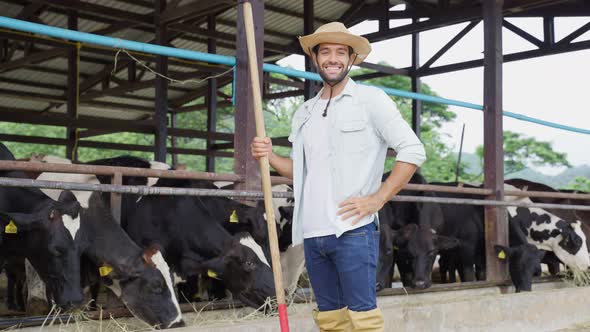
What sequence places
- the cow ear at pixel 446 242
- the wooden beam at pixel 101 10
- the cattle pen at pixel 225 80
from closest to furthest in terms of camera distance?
the cattle pen at pixel 225 80, the cow ear at pixel 446 242, the wooden beam at pixel 101 10

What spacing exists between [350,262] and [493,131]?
4.41 meters

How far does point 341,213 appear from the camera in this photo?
9.21ft

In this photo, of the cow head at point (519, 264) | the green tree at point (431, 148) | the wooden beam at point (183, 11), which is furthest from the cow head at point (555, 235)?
the green tree at point (431, 148)

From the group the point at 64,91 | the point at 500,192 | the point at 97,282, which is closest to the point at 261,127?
the point at 97,282

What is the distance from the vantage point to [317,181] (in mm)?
2945

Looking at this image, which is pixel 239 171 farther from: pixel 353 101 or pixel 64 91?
pixel 64 91

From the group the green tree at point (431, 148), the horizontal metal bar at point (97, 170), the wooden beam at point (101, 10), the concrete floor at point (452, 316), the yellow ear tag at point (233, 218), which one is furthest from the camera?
the green tree at point (431, 148)

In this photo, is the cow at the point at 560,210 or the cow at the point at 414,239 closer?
the cow at the point at 414,239

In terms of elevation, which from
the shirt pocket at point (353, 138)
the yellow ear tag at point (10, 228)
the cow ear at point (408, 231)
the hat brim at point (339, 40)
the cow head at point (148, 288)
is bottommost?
the cow head at point (148, 288)

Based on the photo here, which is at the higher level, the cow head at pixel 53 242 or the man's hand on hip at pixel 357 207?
the man's hand on hip at pixel 357 207

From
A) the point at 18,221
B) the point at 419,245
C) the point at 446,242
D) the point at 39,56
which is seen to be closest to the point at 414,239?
the point at 419,245

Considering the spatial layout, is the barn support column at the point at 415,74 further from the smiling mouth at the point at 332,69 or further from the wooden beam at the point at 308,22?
the smiling mouth at the point at 332,69

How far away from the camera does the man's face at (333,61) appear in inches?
115

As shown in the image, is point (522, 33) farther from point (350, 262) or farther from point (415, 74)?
point (350, 262)
